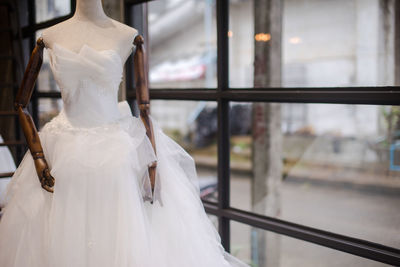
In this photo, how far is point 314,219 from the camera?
207 inches

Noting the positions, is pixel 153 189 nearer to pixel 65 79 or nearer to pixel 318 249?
pixel 65 79

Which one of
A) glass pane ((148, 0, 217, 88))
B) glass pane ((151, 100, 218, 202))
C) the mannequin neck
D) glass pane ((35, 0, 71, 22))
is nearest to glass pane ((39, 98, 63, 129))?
glass pane ((35, 0, 71, 22))

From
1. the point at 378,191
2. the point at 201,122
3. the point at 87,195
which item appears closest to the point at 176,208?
the point at 87,195

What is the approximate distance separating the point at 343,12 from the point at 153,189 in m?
5.81

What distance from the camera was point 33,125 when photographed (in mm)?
1361

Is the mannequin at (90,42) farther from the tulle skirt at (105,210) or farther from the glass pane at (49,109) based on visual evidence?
the glass pane at (49,109)

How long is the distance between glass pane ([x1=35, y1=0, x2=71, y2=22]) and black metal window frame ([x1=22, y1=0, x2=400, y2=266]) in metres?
1.14

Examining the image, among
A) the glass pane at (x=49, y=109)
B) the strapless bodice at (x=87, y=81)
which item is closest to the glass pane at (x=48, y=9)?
the glass pane at (x=49, y=109)

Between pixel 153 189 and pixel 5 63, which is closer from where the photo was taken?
pixel 153 189

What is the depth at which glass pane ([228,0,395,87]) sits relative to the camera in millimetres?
4381

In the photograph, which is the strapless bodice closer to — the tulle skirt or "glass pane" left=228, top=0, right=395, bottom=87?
the tulle skirt

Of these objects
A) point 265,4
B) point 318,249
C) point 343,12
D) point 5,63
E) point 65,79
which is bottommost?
point 318,249

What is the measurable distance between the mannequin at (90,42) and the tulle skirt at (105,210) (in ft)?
0.18

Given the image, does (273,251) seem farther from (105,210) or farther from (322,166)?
(322,166)
